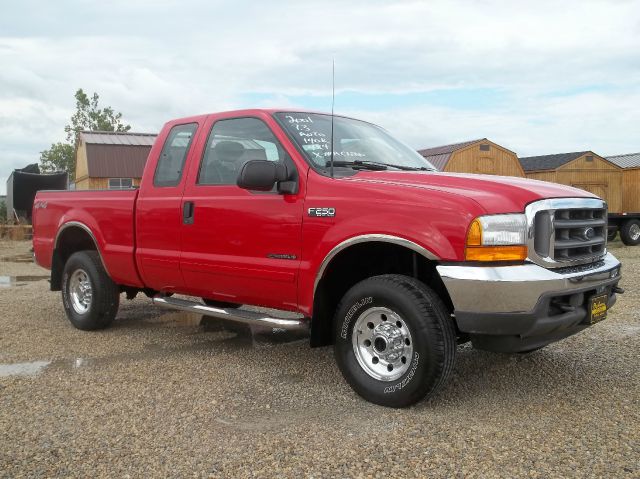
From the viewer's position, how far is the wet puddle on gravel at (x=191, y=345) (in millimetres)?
5068

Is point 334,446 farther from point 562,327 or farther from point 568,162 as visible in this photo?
point 568,162

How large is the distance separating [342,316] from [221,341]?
2097mm

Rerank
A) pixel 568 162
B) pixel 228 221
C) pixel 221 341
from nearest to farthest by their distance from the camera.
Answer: pixel 228 221 → pixel 221 341 → pixel 568 162

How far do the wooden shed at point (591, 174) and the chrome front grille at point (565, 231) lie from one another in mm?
21064

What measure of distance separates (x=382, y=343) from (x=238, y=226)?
55.8 inches

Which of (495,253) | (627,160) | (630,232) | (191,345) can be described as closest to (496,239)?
(495,253)

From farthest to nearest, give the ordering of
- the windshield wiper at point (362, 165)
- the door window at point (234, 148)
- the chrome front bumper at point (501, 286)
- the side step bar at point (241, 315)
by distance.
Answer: the door window at point (234, 148) → the windshield wiper at point (362, 165) → the side step bar at point (241, 315) → the chrome front bumper at point (501, 286)

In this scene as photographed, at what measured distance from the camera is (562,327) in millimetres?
3746

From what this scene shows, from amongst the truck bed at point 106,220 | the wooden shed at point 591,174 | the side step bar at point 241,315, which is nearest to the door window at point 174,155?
the truck bed at point 106,220

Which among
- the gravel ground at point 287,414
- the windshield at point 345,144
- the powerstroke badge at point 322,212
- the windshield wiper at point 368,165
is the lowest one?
the gravel ground at point 287,414

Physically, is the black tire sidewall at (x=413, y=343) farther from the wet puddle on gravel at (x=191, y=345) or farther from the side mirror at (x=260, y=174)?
the wet puddle on gravel at (x=191, y=345)

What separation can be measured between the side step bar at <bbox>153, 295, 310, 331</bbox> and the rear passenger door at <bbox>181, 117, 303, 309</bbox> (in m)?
0.12

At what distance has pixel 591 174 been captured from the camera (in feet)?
80.3

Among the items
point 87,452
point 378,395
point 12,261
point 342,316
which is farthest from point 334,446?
point 12,261
